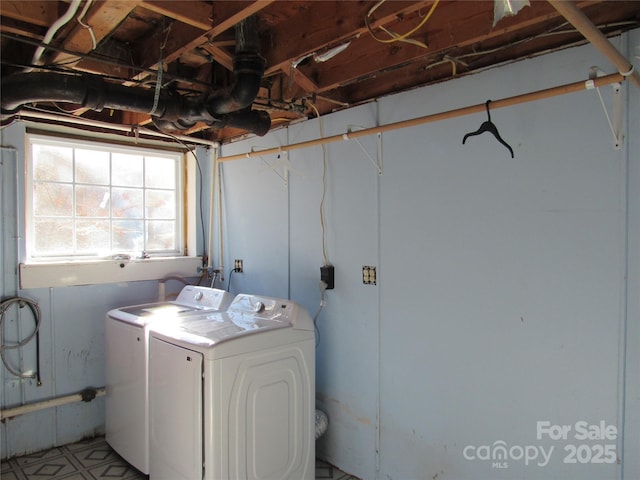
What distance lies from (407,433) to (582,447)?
799 millimetres

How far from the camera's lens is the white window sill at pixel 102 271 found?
2670 millimetres

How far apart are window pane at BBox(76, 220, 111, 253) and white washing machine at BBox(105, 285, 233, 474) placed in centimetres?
60

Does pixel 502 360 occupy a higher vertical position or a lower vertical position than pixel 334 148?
lower

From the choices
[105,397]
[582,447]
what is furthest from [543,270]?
[105,397]

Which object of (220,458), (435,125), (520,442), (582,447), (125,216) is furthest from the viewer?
(125,216)

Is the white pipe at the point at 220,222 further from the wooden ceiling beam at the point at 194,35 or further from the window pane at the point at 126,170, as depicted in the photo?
the wooden ceiling beam at the point at 194,35

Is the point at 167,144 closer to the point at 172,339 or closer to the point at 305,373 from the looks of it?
the point at 172,339

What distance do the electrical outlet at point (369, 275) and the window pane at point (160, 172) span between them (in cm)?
193

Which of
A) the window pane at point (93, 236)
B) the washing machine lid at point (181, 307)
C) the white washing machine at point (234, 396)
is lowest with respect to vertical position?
the white washing machine at point (234, 396)

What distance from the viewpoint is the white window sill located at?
2670 mm

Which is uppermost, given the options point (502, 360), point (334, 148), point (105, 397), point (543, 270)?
point (334, 148)

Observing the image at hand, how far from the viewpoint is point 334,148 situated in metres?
2.49

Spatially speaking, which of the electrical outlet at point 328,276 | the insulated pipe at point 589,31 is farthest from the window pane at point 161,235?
the insulated pipe at point 589,31

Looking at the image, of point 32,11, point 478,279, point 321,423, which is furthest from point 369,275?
point 32,11
